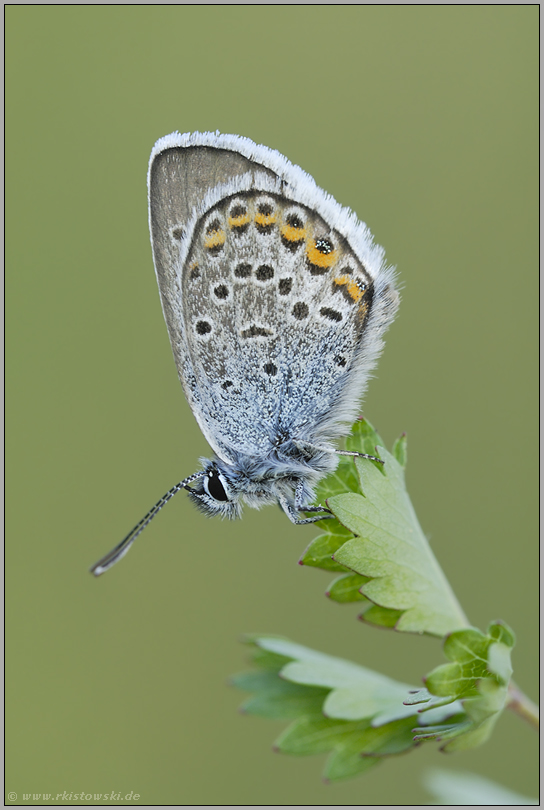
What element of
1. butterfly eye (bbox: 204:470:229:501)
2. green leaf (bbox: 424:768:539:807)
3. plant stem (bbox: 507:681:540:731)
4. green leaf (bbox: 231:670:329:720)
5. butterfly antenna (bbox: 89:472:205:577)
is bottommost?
green leaf (bbox: 424:768:539:807)

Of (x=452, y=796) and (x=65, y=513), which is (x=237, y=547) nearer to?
(x=65, y=513)

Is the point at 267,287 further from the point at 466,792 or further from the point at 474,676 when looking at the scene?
the point at 466,792

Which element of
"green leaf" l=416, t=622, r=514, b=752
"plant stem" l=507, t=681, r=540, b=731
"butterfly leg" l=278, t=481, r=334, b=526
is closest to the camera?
"green leaf" l=416, t=622, r=514, b=752

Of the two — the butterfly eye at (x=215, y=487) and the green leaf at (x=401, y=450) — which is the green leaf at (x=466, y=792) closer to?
the green leaf at (x=401, y=450)

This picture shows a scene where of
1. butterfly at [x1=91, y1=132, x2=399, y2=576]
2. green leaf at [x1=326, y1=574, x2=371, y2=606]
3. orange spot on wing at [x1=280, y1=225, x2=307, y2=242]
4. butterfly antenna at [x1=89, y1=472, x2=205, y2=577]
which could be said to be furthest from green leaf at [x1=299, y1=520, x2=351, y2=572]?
orange spot on wing at [x1=280, y1=225, x2=307, y2=242]

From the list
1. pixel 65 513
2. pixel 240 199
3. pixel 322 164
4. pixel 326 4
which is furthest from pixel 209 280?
pixel 326 4

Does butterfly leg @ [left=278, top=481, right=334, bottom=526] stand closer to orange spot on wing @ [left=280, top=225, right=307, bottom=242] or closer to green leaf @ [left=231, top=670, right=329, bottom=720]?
green leaf @ [left=231, top=670, right=329, bottom=720]
